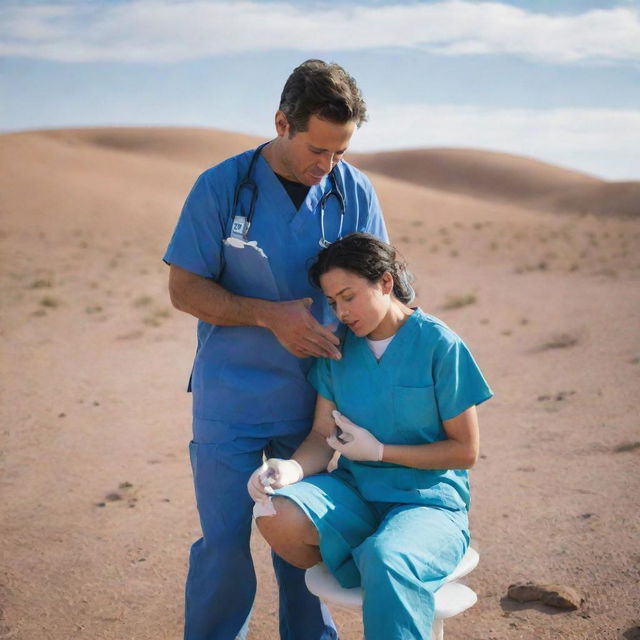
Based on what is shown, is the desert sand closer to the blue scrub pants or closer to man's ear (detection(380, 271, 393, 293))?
the blue scrub pants

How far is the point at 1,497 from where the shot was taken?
547 cm

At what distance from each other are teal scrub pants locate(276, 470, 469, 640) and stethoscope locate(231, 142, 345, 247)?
889 mm

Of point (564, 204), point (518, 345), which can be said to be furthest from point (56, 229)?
point (564, 204)

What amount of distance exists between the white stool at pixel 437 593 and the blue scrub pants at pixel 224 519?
15.9 inches

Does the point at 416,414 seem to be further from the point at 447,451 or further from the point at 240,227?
the point at 240,227

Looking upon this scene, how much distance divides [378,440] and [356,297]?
0.50 meters

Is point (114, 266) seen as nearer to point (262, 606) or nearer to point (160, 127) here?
point (262, 606)

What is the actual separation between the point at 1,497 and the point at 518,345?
6.32 m

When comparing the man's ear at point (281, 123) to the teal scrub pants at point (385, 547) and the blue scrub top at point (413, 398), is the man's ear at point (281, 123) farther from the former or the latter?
the teal scrub pants at point (385, 547)

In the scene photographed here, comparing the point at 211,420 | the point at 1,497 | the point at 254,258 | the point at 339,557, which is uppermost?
the point at 254,258

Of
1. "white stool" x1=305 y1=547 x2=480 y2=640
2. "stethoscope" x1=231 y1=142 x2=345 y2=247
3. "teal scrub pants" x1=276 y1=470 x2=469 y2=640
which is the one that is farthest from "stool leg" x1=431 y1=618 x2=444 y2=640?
"stethoscope" x1=231 y1=142 x2=345 y2=247

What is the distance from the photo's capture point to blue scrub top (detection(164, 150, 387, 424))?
3.01 metres

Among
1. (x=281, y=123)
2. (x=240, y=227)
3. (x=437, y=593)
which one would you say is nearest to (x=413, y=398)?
(x=437, y=593)

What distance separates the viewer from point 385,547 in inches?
97.6
